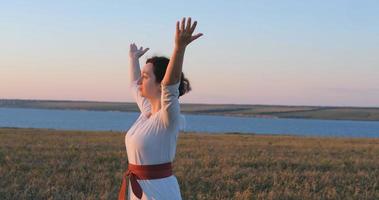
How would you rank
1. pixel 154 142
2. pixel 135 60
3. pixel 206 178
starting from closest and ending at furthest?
pixel 154 142 → pixel 135 60 → pixel 206 178

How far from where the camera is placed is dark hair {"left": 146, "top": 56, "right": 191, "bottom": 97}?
3988 mm

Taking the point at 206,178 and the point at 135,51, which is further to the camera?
the point at 206,178

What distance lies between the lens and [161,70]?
399 cm

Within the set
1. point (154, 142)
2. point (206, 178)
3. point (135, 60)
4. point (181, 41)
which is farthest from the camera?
point (206, 178)

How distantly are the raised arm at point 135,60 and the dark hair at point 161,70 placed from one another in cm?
75

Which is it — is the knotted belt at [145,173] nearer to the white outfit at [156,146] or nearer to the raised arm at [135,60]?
the white outfit at [156,146]

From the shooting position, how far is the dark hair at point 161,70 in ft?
13.1

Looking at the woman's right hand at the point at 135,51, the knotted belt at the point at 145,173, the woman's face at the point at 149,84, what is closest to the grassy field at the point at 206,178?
the woman's right hand at the point at 135,51

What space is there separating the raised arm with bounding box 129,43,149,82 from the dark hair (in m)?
0.75

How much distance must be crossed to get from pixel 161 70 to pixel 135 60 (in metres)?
0.92

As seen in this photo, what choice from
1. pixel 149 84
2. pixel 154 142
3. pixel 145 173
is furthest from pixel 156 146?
pixel 149 84

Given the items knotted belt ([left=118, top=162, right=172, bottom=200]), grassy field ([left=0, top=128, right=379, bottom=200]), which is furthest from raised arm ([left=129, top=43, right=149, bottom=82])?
grassy field ([left=0, top=128, right=379, bottom=200])

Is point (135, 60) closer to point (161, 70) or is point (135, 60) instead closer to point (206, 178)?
point (161, 70)

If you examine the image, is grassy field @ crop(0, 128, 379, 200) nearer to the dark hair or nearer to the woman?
the woman
